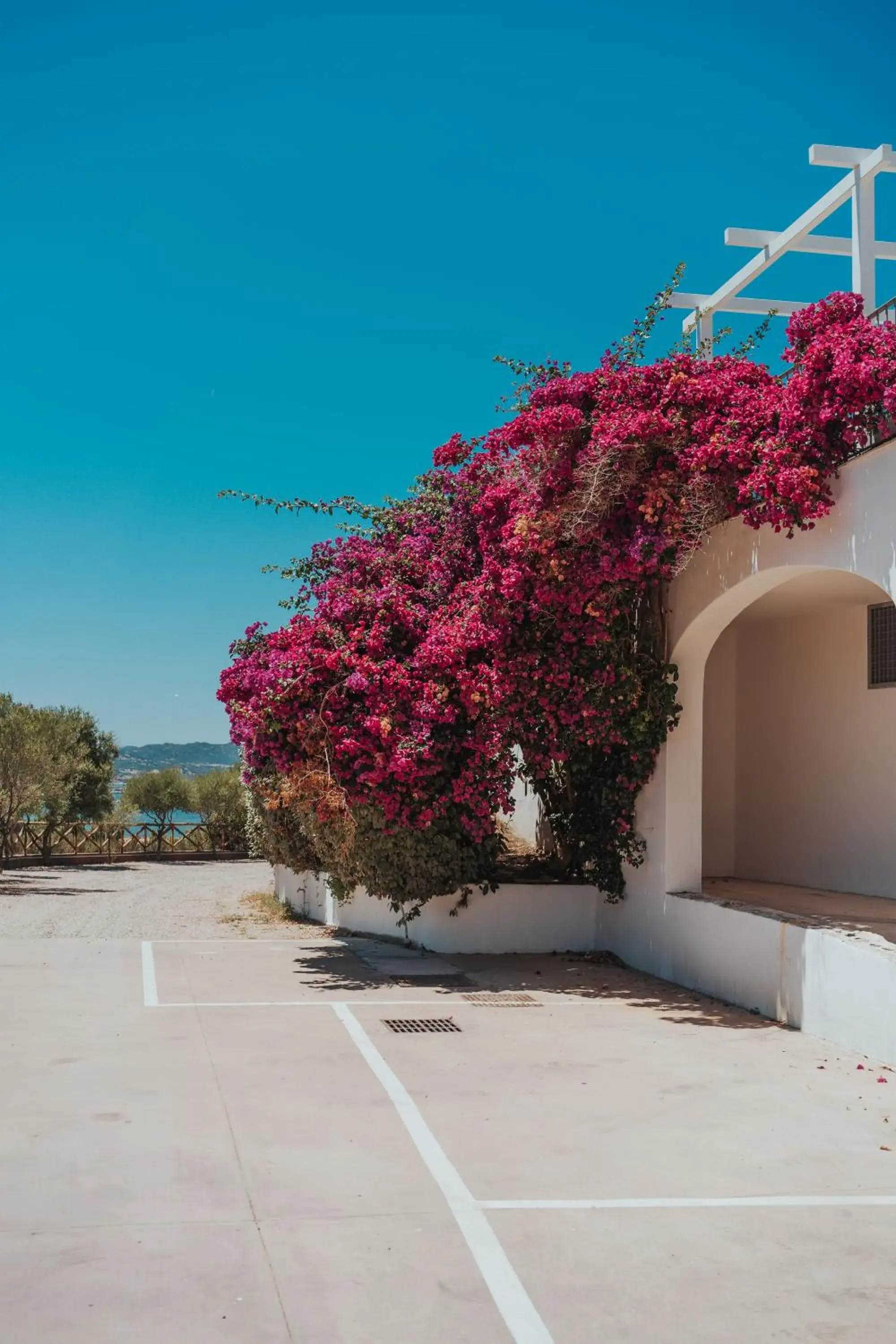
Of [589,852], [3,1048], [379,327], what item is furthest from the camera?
[379,327]

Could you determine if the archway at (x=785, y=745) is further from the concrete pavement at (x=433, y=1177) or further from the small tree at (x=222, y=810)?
the small tree at (x=222, y=810)

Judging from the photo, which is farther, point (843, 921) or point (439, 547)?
point (439, 547)

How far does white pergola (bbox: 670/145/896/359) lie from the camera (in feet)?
32.6

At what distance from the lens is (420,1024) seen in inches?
345

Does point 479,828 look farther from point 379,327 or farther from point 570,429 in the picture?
point 379,327

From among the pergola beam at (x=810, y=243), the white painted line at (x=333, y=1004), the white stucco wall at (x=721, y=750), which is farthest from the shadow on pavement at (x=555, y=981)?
the pergola beam at (x=810, y=243)

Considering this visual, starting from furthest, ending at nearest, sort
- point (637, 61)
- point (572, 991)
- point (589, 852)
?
point (589, 852)
point (637, 61)
point (572, 991)

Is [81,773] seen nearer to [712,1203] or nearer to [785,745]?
[785,745]

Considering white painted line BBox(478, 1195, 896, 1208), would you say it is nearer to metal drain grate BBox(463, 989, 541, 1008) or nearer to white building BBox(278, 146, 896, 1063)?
white building BBox(278, 146, 896, 1063)

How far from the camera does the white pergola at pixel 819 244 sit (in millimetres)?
9945

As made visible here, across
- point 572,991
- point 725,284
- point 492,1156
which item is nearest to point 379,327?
point 725,284

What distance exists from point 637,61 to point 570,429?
452cm

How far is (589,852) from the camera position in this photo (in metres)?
12.2

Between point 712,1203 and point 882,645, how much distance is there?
8370mm
